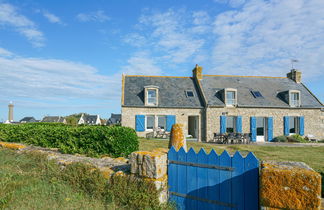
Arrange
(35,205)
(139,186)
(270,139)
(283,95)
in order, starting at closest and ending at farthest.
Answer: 1. (35,205)
2. (139,186)
3. (270,139)
4. (283,95)

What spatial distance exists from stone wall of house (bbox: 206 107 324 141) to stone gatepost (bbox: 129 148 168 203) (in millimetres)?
14349

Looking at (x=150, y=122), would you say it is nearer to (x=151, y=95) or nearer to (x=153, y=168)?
(x=151, y=95)

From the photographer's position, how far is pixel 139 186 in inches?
156

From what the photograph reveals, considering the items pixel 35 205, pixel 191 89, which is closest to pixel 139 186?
pixel 35 205

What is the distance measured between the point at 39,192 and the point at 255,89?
67.2 feet

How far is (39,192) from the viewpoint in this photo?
4.04 metres

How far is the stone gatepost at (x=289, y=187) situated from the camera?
2564 mm

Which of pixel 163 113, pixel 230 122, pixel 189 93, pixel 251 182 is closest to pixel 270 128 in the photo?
pixel 230 122

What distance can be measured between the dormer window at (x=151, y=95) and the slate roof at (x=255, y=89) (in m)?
4.89

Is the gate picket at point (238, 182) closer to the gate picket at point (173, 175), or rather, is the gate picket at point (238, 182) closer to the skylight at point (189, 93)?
the gate picket at point (173, 175)

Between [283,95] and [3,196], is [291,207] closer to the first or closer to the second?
[3,196]

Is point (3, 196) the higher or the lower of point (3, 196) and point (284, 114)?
the lower

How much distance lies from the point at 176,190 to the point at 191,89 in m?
16.5

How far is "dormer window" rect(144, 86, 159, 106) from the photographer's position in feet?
60.1
